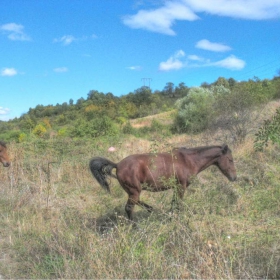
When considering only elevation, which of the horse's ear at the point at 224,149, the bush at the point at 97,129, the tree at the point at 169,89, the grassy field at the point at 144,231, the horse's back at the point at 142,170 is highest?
the tree at the point at 169,89

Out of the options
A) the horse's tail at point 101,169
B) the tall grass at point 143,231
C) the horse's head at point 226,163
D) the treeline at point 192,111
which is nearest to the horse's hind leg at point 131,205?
the tall grass at point 143,231

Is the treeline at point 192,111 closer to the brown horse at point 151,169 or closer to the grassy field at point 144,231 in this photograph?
the grassy field at point 144,231

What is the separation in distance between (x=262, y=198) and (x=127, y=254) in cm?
408

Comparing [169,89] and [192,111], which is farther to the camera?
[169,89]

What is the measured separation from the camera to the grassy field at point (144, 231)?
12.1ft

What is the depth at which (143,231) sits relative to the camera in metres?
4.41

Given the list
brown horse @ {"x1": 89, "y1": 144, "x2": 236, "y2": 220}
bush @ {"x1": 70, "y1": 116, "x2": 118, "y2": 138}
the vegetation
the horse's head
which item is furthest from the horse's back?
bush @ {"x1": 70, "y1": 116, "x2": 118, "y2": 138}

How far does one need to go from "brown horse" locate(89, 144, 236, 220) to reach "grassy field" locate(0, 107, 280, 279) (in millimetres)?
430

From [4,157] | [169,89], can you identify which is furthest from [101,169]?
[169,89]

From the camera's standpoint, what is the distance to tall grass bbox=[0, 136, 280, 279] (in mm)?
3689

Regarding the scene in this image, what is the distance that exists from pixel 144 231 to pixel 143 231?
2.9 inches

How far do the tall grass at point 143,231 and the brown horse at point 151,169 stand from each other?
1.26ft

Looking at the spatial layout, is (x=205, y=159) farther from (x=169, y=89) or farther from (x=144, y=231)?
(x=169, y=89)

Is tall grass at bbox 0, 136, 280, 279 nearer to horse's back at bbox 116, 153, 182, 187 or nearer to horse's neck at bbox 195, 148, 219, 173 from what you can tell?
horse's back at bbox 116, 153, 182, 187
